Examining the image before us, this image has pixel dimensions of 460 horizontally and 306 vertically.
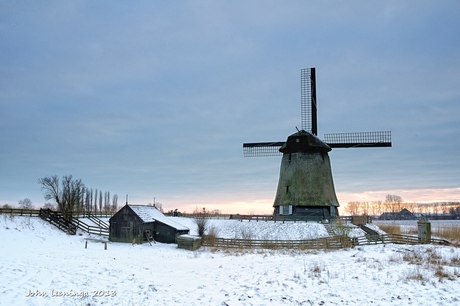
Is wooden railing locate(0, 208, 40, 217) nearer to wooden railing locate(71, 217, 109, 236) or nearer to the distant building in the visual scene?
wooden railing locate(71, 217, 109, 236)

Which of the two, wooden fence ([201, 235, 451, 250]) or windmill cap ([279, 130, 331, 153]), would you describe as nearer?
wooden fence ([201, 235, 451, 250])

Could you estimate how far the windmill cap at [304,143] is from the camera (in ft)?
138

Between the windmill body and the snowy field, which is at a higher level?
the windmill body

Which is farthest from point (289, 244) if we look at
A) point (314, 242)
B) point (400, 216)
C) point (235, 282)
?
point (400, 216)

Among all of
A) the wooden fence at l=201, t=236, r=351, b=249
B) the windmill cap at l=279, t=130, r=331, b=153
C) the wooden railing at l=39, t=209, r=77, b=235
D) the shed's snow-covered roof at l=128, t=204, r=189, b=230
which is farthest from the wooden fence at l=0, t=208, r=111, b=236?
the windmill cap at l=279, t=130, r=331, b=153

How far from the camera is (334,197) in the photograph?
43.3 meters

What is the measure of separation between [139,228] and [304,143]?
66.9 ft

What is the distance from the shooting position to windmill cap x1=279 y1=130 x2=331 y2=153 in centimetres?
4203

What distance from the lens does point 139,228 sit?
38.7 m

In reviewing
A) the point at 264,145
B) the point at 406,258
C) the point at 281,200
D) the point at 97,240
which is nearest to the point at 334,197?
the point at 281,200

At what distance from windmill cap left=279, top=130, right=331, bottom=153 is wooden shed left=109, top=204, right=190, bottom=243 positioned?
50.3ft

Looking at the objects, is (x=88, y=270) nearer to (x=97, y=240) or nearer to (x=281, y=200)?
(x=97, y=240)

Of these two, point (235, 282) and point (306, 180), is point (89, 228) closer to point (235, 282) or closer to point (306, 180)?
point (306, 180)

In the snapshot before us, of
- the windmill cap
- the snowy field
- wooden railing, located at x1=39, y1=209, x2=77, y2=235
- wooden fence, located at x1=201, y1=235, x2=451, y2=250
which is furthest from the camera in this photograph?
the windmill cap
